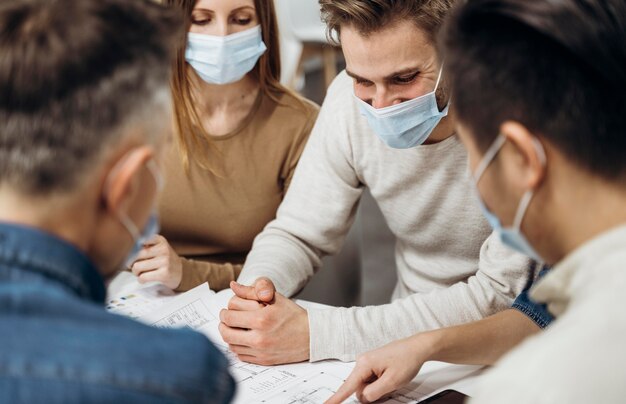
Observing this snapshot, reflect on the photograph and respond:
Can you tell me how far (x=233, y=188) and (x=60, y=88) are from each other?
1.13 meters

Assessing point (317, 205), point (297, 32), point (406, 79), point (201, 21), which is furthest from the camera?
point (297, 32)

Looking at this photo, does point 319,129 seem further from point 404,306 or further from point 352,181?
point 404,306

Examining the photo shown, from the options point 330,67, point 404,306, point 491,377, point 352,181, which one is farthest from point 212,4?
point 330,67

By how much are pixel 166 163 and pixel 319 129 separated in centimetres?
41

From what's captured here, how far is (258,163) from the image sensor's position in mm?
1855

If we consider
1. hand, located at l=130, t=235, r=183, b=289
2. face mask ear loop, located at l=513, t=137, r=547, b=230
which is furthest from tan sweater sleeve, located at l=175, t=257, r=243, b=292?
face mask ear loop, located at l=513, t=137, r=547, b=230

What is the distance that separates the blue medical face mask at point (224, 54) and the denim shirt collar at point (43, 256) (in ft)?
3.53

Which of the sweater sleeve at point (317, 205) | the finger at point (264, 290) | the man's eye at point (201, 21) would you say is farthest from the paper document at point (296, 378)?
the man's eye at point (201, 21)

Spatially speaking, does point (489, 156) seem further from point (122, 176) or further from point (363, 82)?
point (363, 82)

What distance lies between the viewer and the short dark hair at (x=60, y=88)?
0.71 meters

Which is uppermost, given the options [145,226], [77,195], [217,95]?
[77,195]

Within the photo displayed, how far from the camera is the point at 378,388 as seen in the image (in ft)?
3.75

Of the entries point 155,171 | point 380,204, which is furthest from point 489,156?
point 380,204

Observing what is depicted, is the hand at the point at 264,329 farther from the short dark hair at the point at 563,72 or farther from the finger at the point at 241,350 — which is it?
the short dark hair at the point at 563,72
